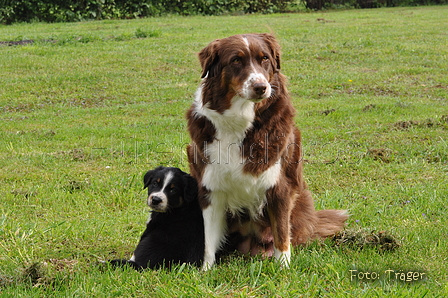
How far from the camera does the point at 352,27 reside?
17812mm

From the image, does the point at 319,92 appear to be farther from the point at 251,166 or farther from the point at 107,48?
the point at 251,166

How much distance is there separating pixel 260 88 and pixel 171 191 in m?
1.18

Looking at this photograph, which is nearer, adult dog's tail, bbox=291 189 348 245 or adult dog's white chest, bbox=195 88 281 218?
adult dog's white chest, bbox=195 88 281 218

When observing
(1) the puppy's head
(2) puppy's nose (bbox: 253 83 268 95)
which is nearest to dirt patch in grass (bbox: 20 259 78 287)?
(1) the puppy's head

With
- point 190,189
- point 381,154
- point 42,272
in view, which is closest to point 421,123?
point 381,154

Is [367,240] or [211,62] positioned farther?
[367,240]

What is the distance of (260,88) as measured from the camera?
3510 millimetres

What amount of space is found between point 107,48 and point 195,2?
896 cm

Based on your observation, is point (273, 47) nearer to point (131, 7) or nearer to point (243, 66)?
point (243, 66)

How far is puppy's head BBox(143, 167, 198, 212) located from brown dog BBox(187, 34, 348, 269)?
192 millimetres

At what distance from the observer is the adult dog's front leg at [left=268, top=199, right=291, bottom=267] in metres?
3.86

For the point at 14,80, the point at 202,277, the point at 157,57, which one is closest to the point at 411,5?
the point at 157,57

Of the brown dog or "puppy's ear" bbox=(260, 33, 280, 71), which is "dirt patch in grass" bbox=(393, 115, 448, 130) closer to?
the brown dog

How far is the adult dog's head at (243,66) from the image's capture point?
3566 mm
